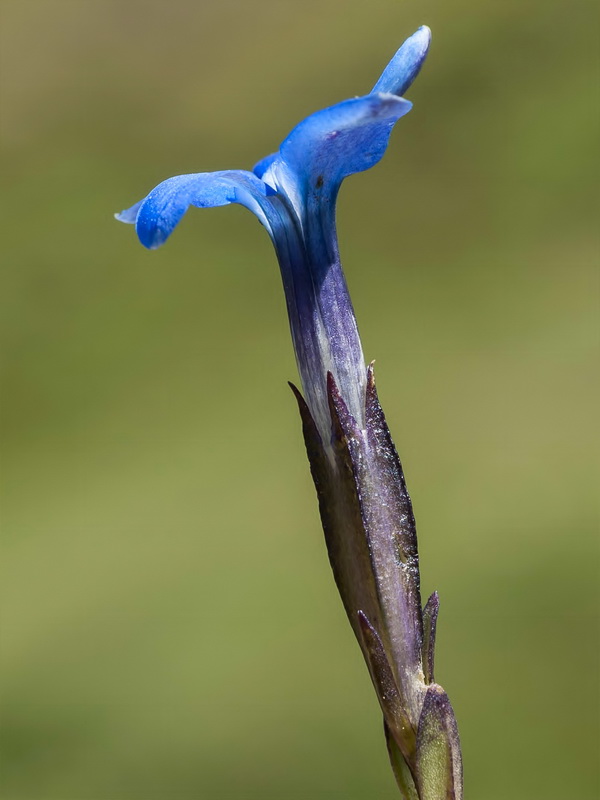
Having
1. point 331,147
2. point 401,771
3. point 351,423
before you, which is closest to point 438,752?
point 401,771

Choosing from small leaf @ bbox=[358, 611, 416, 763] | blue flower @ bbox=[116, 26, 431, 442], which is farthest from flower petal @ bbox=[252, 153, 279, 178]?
small leaf @ bbox=[358, 611, 416, 763]

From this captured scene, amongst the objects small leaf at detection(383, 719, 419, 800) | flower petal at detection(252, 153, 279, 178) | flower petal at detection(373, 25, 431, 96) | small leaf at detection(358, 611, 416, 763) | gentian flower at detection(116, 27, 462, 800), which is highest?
flower petal at detection(373, 25, 431, 96)

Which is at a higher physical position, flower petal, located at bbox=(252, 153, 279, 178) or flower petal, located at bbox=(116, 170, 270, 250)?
flower petal, located at bbox=(252, 153, 279, 178)

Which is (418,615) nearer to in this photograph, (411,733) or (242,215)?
(411,733)

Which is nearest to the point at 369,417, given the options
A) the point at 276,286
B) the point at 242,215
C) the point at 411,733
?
the point at 411,733

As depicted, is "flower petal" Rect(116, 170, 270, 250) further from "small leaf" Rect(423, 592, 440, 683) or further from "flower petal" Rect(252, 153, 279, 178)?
"small leaf" Rect(423, 592, 440, 683)

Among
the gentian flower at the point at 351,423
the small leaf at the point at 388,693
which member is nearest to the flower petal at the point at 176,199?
the gentian flower at the point at 351,423

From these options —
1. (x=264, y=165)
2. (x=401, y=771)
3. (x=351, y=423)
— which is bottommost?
(x=401, y=771)

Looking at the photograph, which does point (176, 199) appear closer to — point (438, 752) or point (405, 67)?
point (405, 67)
